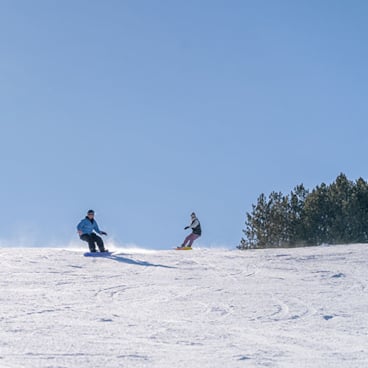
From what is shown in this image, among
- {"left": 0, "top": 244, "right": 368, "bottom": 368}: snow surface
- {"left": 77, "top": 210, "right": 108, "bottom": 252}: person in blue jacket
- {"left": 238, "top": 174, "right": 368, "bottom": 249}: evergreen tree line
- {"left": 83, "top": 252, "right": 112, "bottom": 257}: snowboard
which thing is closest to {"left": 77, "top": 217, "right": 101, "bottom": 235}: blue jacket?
{"left": 77, "top": 210, "right": 108, "bottom": 252}: person in blue jacket

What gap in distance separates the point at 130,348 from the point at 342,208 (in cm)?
3710

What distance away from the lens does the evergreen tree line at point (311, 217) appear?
140 ft

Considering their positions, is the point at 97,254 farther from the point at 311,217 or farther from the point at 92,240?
the point at 311,217

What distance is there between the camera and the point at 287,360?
7.34 meters

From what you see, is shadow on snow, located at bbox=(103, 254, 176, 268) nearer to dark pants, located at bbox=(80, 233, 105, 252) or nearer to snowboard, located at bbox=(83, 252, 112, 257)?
snowboard, located at bbox=(83, 252, 112, 257)

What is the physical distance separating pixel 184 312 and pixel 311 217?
3425 cm

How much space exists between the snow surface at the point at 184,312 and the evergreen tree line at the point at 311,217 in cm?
2384

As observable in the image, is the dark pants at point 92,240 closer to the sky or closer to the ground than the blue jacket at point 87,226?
closer to the ground

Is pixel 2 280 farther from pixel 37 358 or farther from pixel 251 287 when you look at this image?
pixel 37 358

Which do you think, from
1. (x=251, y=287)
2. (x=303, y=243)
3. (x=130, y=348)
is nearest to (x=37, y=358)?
(x=130, y=348)

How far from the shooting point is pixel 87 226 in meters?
22.1

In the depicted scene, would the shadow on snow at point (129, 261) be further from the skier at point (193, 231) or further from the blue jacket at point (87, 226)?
the skier at point (193, 231)

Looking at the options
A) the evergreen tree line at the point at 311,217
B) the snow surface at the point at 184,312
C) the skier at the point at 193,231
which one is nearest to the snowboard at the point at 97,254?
the snow surface at the point at 184,312

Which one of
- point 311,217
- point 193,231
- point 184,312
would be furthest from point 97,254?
point 311,217
